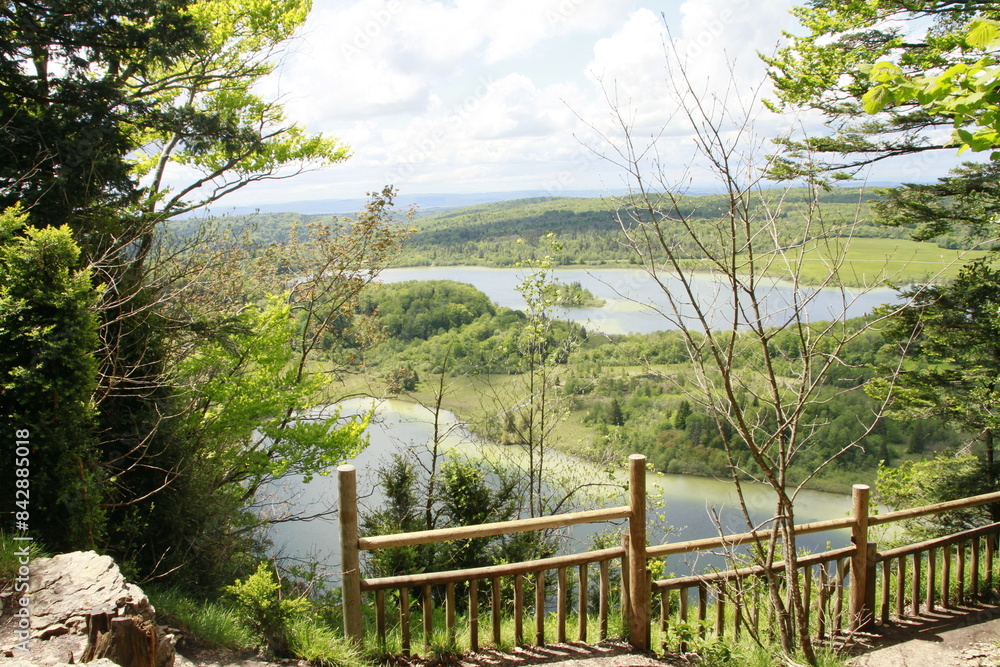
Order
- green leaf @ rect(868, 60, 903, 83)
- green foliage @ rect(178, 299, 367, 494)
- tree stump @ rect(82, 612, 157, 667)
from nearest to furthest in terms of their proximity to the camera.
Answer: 1. green leaf @ rect(868, 60, 903, 83)
2. tree stump @ rect(82, 612, 157, 667)
3. green foliage @ rect(178, 299, 367, 494)

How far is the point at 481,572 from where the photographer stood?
3.42 meters

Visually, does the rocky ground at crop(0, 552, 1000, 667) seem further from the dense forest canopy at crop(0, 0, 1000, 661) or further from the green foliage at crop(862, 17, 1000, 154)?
the green foliage at crop(862, 17, 1000, 154)

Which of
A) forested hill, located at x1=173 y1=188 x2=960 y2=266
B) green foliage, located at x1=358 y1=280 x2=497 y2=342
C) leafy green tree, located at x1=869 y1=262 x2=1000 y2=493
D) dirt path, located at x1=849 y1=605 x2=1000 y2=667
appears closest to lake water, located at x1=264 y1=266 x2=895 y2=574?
forested hill, located at x1=173 y1=188 x2=960 y2=266

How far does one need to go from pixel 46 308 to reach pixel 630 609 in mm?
3821

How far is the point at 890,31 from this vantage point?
24.6 ft

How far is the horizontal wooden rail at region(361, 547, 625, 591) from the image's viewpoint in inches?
129

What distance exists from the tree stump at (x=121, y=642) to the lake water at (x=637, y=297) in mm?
2400

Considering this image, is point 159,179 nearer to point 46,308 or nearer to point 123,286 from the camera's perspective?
point 123,286

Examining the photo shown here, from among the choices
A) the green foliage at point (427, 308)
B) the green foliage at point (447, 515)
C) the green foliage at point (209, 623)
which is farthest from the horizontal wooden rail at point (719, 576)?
the green foliage at point (427, 308)

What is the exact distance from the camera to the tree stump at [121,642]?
2.29 metres

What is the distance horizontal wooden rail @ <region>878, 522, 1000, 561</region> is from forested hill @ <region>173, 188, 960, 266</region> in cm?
216

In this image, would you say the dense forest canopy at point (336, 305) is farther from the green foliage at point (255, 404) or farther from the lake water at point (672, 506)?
the lake water at point (672, 506)

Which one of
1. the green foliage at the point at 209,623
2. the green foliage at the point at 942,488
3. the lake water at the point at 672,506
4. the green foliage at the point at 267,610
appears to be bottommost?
the lake water at the point at 672,506

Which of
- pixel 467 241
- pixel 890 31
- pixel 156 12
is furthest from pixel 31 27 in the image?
pixel 467 241
